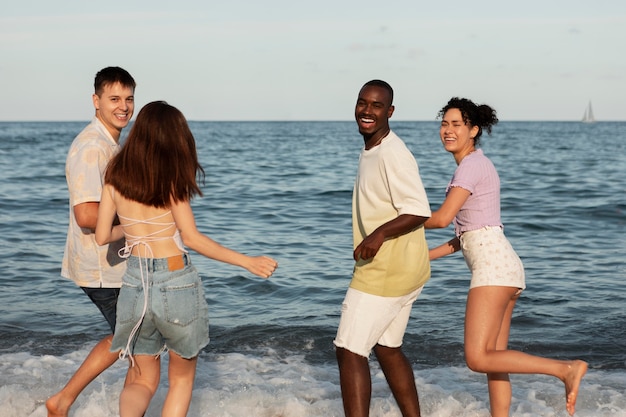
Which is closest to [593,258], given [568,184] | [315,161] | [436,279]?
[436,279]

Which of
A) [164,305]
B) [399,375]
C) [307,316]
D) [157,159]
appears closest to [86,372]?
[164,305]

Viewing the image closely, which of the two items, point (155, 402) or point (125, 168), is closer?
point (125, 168)

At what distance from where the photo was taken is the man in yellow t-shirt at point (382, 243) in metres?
3.98

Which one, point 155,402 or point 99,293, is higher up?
point 99,293

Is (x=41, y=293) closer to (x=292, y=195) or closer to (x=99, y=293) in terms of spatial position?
(x=99, y=293)

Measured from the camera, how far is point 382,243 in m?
3.96

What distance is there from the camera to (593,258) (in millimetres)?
11367

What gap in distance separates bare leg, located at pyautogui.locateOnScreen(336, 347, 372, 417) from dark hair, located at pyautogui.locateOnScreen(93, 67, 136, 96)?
1789 mm

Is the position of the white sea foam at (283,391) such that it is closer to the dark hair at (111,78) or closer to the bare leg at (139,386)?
the bare leg at (139,386)

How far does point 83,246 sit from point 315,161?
97.0 ft

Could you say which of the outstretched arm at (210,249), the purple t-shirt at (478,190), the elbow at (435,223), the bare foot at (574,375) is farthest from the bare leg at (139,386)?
the bare foot at (574,375)

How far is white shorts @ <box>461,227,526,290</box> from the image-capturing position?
426cm

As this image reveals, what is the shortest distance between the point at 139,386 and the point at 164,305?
0.52 meters

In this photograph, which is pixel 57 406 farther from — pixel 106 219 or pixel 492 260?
pixel 492 260
